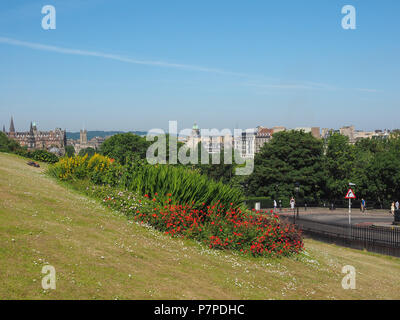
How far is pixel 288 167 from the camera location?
56312mm

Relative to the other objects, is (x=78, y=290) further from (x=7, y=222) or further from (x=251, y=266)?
A: (x=251, y=266)

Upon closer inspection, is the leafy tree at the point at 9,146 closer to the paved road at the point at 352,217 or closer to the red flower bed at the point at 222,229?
the paved road at the point at 352,217

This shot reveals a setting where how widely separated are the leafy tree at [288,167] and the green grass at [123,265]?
4126 cm

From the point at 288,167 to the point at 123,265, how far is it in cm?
4919

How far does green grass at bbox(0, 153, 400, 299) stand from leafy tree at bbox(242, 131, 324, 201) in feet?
135

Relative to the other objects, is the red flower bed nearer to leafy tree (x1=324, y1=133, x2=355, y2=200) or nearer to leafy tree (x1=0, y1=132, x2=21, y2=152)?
leafy tree (x1=0, y1=132, x2=21, y2=152)

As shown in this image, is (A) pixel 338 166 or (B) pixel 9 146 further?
(A) pixel 338 166

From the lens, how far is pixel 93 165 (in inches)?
819

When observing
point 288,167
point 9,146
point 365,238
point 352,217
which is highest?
point 9,146

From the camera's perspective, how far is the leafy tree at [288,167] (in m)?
55.6

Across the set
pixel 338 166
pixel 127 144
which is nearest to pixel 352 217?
pixel 338 166

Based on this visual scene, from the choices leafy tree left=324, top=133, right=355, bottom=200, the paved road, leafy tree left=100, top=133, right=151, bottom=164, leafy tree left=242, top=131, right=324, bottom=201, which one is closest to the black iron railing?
the paved road

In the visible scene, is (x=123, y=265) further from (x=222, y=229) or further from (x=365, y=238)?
(x=365, y=238)

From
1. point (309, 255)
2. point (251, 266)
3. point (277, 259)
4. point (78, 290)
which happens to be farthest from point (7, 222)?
point (309, 255)
